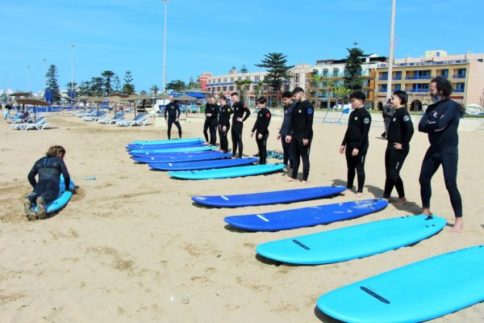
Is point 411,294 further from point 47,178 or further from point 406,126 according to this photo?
point 47,178

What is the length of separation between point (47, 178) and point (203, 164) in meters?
4.27

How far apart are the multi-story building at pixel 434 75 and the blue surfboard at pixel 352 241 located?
61.9 metres

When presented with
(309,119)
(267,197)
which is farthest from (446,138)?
(309,119)

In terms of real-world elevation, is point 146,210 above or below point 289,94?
below

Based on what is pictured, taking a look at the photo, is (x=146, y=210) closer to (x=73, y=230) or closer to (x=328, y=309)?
(x=73, y=230)

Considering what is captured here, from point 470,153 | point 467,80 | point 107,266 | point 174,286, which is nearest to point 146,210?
point 107,266

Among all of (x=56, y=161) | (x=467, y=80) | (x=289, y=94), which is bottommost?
(x=56, y=161)

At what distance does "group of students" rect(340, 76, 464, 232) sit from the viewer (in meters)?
4.70

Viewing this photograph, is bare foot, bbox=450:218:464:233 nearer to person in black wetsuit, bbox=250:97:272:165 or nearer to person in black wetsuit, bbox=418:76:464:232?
person in black wetsuit, bbox=418:76:464:232

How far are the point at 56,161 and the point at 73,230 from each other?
1227mm

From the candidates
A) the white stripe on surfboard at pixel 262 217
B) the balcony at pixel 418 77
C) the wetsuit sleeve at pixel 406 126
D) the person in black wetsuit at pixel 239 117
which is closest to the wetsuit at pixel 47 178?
the white stripe on surfboard at pixel 262 217

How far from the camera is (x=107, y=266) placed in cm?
386

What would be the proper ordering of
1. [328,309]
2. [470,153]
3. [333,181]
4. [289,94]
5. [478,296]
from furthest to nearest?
[470,153]
[289,94]
[333,181]
[478,296]
[328,309]

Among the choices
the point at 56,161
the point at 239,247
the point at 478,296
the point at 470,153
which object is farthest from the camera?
the point at 470,153
